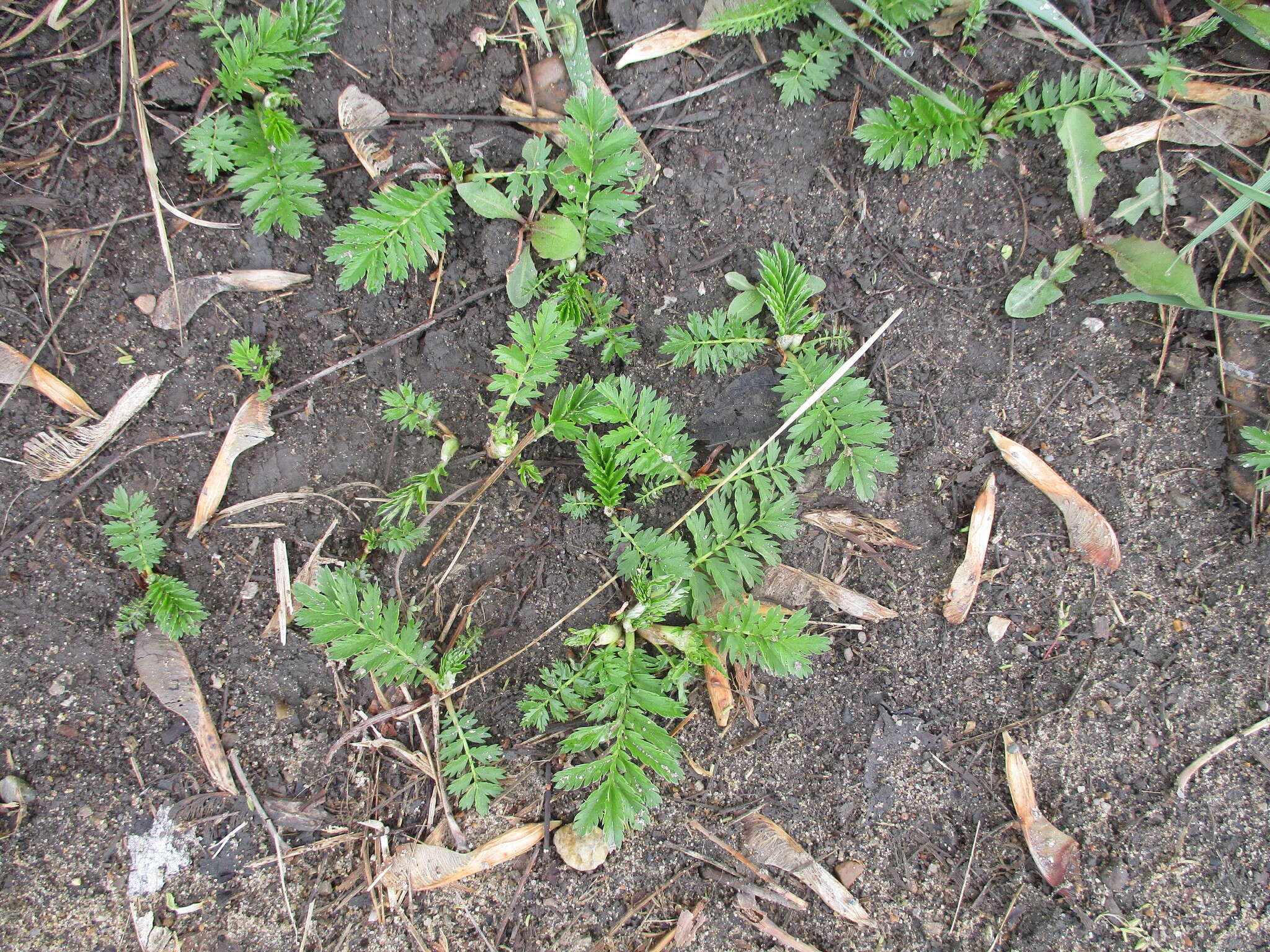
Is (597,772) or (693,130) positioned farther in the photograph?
(693,130)

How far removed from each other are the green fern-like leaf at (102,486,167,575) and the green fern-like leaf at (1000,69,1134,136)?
123 inches

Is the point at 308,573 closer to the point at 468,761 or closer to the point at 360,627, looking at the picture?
the point at 360,627

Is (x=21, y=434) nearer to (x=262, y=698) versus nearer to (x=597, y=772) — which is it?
(x=262, y=698)

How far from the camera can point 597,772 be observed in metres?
2.21

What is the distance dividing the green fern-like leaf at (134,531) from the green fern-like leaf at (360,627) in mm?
511

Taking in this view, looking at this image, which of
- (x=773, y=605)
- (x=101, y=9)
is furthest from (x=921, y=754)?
(x=101, y=9)

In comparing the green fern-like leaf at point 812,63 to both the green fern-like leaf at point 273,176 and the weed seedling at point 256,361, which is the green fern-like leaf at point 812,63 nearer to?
the green fern-like leaf at point 273,176

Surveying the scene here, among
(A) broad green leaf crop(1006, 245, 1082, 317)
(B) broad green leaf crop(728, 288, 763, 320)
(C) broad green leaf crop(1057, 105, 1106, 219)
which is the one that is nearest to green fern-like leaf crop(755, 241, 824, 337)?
(B) broad green leaf crop(728, 288, 763, 320)

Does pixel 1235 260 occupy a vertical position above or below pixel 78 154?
below

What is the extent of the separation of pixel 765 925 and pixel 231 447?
2392 millimetres

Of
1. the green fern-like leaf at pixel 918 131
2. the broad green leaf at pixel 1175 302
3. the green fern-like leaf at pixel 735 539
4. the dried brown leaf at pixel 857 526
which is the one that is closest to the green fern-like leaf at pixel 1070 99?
the green fern-like leaf at pixel 918 131

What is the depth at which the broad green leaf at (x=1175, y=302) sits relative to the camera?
2.26 meters

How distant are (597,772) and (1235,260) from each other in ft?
8.90

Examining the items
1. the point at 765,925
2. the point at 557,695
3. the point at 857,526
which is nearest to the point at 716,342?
the point at 857,526
